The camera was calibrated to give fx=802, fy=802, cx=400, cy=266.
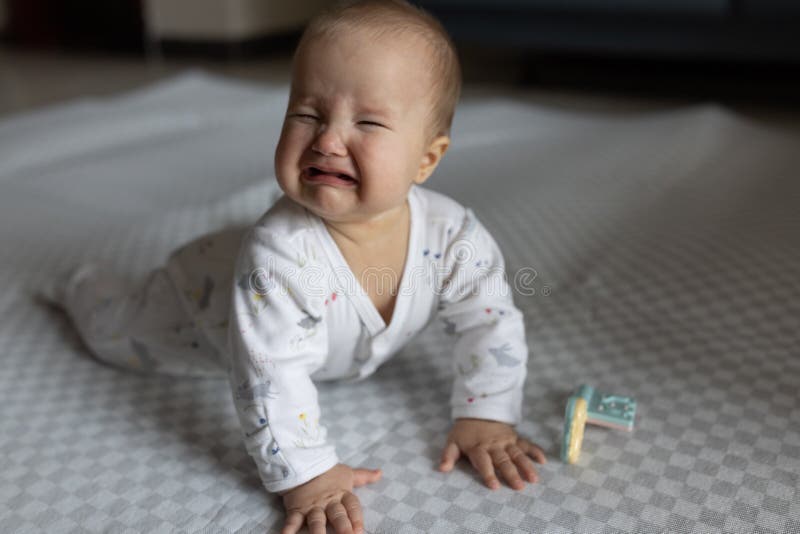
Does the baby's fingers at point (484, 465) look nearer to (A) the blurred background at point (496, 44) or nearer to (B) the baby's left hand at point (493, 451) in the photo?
(B) the baby's left hand at point (493, 451)

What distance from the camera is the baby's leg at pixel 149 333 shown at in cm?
79

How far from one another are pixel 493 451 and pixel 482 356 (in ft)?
0.26

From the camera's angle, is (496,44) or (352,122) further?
(496,44)

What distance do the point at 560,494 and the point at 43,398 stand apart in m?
0.49

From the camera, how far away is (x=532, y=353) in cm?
83

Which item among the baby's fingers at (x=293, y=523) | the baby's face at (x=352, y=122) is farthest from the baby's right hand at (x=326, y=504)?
the baby's face at (x=352, y=122)

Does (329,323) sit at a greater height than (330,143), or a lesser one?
lesser

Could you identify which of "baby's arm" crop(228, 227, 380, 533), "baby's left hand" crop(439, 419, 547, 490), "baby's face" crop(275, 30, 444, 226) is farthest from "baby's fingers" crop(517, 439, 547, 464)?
"baby's face" crop(275, 30, 444, 226)

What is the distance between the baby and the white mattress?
0.04 metres

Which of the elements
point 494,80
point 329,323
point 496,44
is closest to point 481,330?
point 329,323

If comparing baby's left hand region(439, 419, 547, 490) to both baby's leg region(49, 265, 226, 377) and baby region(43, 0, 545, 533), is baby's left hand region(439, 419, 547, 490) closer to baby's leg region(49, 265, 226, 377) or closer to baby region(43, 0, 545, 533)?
baby region(43, 0, 545, 533)

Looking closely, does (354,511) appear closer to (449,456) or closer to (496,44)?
(449,456)

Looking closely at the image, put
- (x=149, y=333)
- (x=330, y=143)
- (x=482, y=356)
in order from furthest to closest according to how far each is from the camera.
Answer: (x=149, y=333), (x=482, y=356), (x=330, y=143)

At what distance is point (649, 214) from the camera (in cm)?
114
